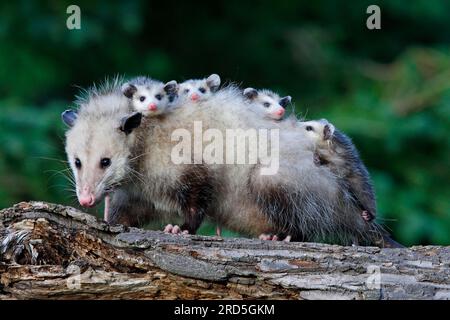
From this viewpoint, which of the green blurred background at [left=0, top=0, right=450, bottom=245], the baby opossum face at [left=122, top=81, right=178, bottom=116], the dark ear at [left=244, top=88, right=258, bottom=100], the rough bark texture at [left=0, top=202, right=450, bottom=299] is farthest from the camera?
the green blurred background at [left=0, top=0, right=450, bottom=245]

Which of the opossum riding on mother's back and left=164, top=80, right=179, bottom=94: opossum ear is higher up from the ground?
left=164, top=80, right=179, bottom=94: opossum ear

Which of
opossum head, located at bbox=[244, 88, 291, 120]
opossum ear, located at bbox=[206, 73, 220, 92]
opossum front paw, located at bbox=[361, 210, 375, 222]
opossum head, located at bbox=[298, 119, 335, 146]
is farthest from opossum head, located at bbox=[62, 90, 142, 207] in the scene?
opossum front paw, located at bbox=[361, 210, 375, 222]

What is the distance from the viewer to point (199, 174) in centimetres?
401

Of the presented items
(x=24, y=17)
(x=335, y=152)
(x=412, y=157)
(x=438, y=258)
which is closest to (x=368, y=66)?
(x=412, y=157)

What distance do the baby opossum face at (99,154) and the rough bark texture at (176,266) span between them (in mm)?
324

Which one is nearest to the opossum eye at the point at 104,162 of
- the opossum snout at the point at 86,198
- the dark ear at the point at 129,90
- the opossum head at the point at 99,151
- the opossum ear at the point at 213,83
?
the opossum head at the point at 99,151

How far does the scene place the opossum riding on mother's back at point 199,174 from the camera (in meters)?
3.97

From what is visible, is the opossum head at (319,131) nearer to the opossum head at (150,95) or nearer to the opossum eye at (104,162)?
the opossum head at (150,95)

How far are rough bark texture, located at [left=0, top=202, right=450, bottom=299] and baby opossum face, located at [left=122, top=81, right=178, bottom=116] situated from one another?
65 centimetres

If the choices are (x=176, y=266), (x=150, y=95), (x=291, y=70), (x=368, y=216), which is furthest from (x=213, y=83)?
(x=291, y=70)

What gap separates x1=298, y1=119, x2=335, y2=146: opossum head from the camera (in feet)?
13.5

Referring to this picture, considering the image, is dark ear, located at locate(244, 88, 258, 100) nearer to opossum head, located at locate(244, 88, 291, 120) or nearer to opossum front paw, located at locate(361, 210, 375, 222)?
opossum head, located at locate(244, 88, 291, 120)

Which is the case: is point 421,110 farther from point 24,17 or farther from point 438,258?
point 438,258

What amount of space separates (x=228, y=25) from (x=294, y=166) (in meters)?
6.35
